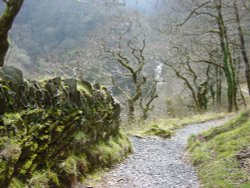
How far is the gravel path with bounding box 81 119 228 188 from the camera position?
6.61 metres

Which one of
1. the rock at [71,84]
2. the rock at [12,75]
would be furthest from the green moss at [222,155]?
the rock at [12,75]

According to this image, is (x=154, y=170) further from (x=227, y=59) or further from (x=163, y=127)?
(x=227, y=59)

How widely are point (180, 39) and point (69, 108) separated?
16.0 m

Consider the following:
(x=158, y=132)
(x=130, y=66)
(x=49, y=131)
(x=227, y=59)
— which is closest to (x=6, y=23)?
(x=49, y=131)

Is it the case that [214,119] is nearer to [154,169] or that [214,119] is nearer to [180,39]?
[180,39]

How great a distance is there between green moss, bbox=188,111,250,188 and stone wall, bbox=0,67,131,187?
2.20 meters

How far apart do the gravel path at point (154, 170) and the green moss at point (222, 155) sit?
0.31m

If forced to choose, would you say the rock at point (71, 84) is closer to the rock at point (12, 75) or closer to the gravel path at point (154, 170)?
the rock at point (12, 75)

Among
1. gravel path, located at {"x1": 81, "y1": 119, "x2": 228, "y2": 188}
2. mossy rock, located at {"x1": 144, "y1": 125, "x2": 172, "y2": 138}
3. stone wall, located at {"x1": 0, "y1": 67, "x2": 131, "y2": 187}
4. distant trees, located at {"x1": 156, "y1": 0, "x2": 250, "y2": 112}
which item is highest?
distant trees, located at {"x1": 156, "y1": 0, "x2": 250, "y2": 112}

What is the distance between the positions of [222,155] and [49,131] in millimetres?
3805

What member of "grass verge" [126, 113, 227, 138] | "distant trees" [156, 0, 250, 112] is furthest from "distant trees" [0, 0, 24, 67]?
"distant trees" [156, 0, 250, 112]

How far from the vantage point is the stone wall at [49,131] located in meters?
4.41

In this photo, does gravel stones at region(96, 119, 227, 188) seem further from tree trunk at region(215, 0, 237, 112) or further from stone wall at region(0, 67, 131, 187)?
tree trunk at region(215, 0, 237, 112)

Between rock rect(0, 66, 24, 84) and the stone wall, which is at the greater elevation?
rock rect(0, 66, 24, 84)
